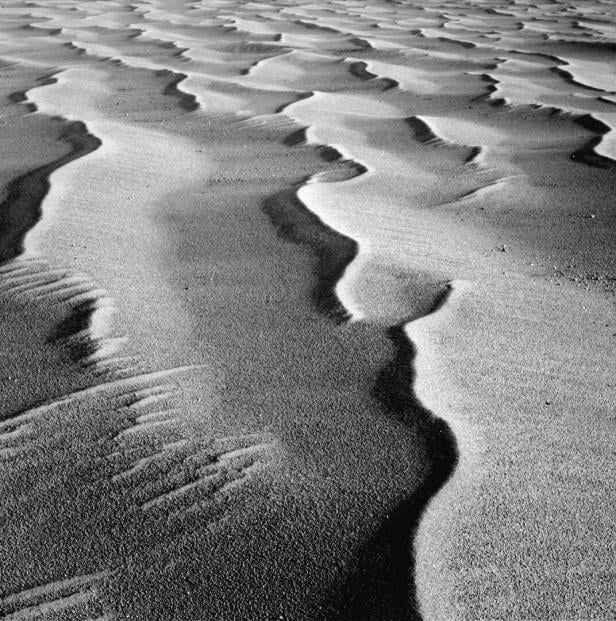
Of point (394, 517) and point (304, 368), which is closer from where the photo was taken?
point (394, 517)

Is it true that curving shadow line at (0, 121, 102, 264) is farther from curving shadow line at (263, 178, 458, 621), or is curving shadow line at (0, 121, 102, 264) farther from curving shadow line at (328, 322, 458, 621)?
curving shadow line at (328, 322, 458, 621)

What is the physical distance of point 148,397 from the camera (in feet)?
5.37

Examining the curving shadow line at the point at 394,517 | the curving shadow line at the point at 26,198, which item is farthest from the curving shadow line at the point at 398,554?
the curving shadow line at the point at 26,198

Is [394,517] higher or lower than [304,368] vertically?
higher

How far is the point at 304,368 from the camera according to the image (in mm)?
1754

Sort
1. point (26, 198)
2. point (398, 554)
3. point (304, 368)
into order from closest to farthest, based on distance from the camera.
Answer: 1. point (398, 554)
2. point (304, 368)
3. point (26, 198)

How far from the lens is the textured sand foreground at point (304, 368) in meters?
1.21

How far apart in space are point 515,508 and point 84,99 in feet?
12.8

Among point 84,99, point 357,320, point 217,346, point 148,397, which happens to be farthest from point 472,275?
point 84,99

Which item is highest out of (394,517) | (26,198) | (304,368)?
(394,517)

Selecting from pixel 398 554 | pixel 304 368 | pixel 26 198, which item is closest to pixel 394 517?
pixel 398 554

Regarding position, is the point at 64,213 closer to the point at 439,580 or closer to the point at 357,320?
the point at 357,320

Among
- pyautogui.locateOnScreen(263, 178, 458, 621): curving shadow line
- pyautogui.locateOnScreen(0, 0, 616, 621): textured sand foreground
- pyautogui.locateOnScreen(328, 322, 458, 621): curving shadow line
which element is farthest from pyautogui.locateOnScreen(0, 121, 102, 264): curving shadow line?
pyautogui.locateOnScreen(328, 322, 458, 621): curving shadow line

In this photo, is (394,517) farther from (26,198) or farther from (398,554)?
(26,198)
